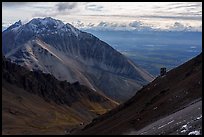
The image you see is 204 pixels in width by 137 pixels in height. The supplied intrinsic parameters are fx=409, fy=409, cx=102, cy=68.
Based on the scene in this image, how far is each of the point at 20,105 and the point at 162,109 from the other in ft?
458

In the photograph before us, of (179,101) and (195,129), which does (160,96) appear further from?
(195,129)

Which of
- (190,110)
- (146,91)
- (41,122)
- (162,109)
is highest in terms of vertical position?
(190,110)

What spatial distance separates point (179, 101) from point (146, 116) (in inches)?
236

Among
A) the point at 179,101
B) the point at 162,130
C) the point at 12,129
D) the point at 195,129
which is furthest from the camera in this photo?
the point at 12,129

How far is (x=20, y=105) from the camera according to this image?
19088 cm

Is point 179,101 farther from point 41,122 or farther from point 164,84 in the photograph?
point 41,122

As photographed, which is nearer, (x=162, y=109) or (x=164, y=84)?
(x=162, y=109)

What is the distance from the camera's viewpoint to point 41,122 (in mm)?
176750

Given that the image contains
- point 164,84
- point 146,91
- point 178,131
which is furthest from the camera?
point 146,91

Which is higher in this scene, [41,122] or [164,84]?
[164,84]

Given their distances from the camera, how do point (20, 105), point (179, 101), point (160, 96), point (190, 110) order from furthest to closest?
1. point (20, 105)
2. point (160, 96)
3. point (179, 101)
4. point (190, 110)

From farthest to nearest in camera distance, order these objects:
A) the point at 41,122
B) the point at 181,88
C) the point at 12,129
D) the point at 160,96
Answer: the point at 41,122 < the point at 12,129 < the point at 160,96 < the point at 181,88

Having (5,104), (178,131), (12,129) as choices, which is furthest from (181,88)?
(5,104)

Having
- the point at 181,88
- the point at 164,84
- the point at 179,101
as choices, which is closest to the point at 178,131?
the point at 179,101
